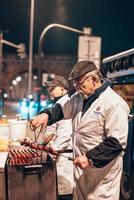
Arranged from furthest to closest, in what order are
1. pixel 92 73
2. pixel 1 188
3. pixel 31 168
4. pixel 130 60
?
pixel 130 60 < pixel 1 188 < pixel 31 168 < pixel 92 73

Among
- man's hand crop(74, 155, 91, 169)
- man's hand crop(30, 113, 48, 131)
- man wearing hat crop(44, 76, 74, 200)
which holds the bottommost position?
man wearing hat crop(44, 76, 74, 200)

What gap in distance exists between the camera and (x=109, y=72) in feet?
27.4

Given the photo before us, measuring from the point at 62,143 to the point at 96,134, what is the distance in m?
2.19

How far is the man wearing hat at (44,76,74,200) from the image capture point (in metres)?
6.27

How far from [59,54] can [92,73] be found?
59706 millimetres

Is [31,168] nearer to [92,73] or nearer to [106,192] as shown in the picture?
[106,192]

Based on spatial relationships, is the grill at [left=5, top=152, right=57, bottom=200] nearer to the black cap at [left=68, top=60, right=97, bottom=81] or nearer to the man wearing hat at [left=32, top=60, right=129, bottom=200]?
the man wearing hat at [left=32, top=60, right=129, bottom=200]

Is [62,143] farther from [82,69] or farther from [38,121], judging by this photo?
[82,69]

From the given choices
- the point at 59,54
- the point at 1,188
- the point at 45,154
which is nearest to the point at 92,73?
the point at 45,154

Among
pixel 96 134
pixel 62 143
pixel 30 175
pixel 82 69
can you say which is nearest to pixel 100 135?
pixel 96 134

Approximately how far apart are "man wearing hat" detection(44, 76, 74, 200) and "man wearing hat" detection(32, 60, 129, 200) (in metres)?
1.80

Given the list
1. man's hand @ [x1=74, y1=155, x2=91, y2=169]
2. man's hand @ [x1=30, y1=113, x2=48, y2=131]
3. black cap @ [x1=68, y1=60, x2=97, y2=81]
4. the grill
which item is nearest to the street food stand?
the grill

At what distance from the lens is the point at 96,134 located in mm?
4117

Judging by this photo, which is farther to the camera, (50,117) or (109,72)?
(109,72)
